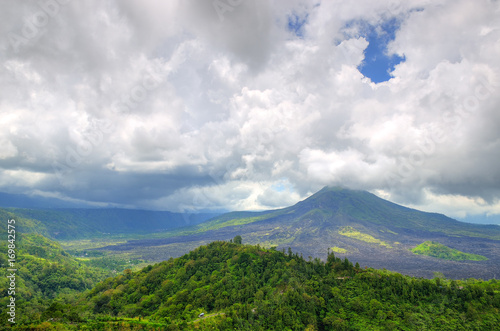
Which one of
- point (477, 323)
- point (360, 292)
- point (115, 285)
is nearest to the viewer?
point (477, 323)

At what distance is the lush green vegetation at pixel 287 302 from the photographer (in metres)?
52.4

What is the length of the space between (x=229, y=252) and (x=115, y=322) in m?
46.1

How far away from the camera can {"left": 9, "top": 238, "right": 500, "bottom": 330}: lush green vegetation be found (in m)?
52.4

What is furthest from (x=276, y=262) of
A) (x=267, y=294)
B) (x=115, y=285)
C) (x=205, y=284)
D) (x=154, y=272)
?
(x=115, y=285)

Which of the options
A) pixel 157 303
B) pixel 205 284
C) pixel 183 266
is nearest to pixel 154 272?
pixel 183 266

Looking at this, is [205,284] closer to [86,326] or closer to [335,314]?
[86,326]

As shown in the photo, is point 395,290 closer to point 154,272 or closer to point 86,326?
point 86,326

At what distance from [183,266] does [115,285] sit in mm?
23945

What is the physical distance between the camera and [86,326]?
49625mm

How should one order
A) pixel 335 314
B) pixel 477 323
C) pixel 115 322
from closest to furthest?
pixel 477 323 < pixel 115 322 < pixel 335 314

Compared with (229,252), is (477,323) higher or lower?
lower

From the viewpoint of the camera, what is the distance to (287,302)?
195 feet

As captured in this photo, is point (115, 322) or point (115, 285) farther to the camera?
point (115, 285)

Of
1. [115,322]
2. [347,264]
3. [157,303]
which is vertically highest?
[347,264]
